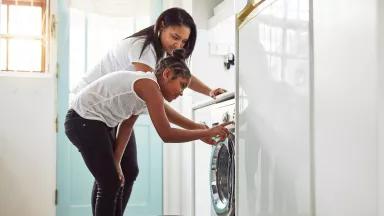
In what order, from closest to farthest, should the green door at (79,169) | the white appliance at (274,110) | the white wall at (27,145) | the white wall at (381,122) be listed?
the white wall at (381,122) < the white appliance at (274,110) < the white wall at (27,145) < the green door at (79,169)

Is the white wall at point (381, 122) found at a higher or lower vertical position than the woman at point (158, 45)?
lower

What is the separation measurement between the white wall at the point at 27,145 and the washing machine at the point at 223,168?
1673mm

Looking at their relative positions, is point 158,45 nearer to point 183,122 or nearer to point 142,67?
point 142,67

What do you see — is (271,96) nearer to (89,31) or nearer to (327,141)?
(327,141)

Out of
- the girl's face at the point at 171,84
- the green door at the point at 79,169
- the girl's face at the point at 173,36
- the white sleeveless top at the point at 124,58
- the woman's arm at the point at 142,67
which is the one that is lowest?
the green door at the point at 79,169

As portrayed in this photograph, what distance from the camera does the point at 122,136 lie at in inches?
71.0

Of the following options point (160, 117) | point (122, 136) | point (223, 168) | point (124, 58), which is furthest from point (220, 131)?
point (124, 58)

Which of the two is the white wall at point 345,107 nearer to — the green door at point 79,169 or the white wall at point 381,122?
the white wall at point 381,122

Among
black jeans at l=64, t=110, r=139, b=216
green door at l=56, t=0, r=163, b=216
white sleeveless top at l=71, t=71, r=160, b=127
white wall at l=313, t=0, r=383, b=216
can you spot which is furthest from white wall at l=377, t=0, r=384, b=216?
green door at l=56, t=0, r=163, b=216

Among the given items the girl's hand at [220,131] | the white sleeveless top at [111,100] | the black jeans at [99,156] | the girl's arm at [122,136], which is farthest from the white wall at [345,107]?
the girl's arm at [122,136]

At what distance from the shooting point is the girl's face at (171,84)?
5.20 feet

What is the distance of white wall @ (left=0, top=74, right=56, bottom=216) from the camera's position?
3.07m

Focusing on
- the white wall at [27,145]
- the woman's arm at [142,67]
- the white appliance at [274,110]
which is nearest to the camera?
the white appliance at [274,110]

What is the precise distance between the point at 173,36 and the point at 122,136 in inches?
18.2
